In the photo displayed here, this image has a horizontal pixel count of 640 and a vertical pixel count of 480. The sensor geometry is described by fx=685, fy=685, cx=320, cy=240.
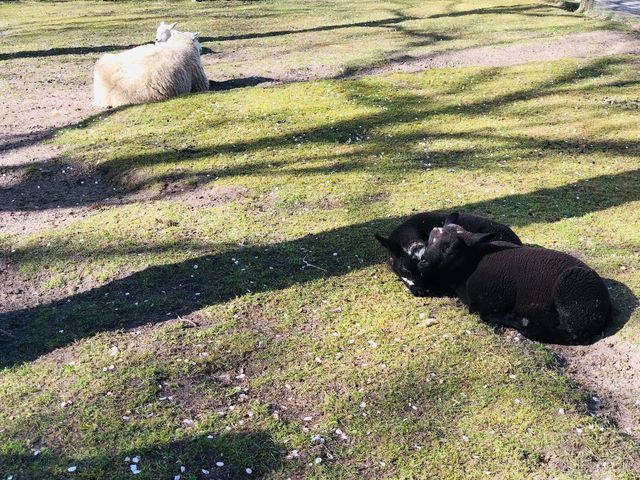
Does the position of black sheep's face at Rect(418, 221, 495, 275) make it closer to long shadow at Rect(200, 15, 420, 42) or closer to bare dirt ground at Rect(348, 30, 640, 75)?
bare dirt ground at Rect(348, 30, 640, 75)

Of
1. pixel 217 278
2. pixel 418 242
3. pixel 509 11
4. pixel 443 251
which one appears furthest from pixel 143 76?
pixel 509 11

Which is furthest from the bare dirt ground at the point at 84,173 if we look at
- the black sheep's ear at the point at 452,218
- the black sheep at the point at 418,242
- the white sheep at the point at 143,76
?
the black sheep's ear at the point at 452,218

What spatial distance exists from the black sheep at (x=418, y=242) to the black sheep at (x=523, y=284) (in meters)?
0.17

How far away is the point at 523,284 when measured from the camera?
216 inches

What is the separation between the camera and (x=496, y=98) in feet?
40.1

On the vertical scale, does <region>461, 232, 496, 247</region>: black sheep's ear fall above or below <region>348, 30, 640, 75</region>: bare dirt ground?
below

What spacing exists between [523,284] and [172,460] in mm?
3006

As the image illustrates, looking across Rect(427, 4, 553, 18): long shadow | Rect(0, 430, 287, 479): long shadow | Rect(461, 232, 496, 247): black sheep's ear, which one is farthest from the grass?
Rect(427, 4, 553, 18): long shadow

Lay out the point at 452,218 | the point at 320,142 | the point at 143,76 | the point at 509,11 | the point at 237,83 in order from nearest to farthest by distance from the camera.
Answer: the point at 452,218, the point at 320,142, the point at 143,76, the point at 237,83, the point at 509,11

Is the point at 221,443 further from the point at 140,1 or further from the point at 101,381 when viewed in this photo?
the point at 140,1

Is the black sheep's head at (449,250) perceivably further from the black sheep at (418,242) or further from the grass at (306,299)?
the grass at (306,299)

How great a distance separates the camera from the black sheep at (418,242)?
6082 mm

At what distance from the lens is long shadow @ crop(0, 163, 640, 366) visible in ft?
19.0

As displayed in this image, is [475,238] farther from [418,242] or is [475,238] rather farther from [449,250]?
[418,242]
